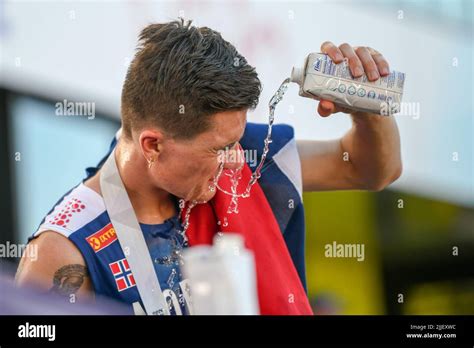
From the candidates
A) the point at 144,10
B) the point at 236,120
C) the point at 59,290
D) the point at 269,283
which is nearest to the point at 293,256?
the point at 269,283

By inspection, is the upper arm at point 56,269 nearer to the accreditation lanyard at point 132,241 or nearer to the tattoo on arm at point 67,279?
the tattoo on arm at point 67,279

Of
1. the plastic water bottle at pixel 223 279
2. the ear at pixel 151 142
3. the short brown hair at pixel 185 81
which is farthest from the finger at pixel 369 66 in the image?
the plastic water bottle at pixel 223 279

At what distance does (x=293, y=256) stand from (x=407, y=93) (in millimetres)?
687

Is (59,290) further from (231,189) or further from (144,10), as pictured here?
(144,10)

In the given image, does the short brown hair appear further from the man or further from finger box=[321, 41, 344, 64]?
finger box=[321, 41, 344, 64]

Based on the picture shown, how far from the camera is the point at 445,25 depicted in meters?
2.71

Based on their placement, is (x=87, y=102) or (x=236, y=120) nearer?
(x=236, y=120)

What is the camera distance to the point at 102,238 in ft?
7.06

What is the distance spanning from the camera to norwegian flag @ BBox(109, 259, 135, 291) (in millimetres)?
2139

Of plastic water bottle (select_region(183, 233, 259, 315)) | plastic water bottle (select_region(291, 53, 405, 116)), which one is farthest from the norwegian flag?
plastic water bottle (select_region(183, 233, 259, 315))

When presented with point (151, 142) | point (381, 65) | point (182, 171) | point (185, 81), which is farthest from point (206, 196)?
point (381, 65)

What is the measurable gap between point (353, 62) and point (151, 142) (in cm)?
51

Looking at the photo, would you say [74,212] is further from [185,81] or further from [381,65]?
[381,65]

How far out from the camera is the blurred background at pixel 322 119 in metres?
2.55
